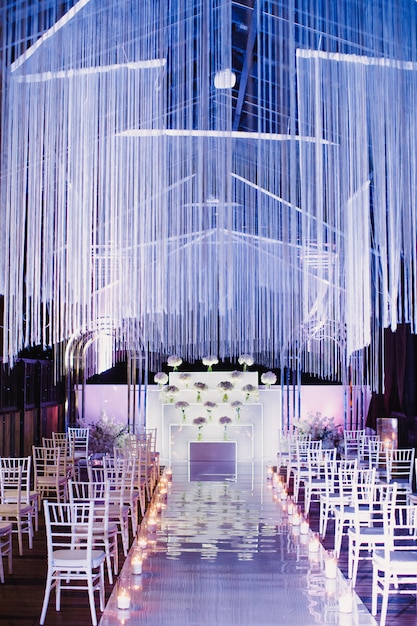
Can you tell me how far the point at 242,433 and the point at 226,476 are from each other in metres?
3.65

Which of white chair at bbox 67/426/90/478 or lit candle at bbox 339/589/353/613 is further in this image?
white chair at bbox 67/426/90/478

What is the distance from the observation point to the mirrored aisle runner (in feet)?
19.1

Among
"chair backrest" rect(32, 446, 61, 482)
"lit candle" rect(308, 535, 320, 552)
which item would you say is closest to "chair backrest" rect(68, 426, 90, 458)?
"chair backrest" rect(32, 446, 61, 482)

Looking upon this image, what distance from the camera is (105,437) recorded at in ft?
56.2

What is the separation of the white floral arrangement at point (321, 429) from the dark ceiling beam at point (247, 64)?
7.64 meters

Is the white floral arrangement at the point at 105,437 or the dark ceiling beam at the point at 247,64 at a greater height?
the dark ceiling beam at the point at 247,64

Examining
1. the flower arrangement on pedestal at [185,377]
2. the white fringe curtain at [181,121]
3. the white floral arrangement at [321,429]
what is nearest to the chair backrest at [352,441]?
the white floral arrangement at [321,429]

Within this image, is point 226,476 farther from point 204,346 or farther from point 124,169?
point 124,169

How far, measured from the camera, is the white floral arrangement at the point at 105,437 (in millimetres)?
16984

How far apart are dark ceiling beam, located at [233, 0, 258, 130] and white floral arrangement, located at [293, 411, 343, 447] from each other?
301 inches

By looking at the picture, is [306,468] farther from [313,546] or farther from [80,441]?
[313,546]

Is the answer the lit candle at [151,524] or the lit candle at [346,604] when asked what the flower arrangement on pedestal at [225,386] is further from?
the lit candle at [346,604]

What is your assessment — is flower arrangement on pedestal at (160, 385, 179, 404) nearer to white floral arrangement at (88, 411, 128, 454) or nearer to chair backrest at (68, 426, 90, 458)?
white floral arrangement at (88, 411, 128, 454)

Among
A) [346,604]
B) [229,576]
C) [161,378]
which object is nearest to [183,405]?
[161,378]
